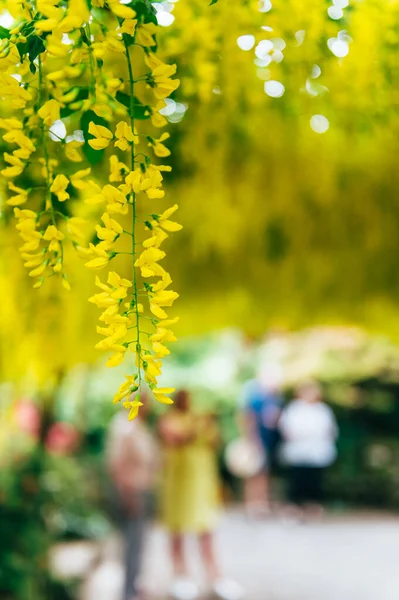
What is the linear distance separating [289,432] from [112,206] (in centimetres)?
655

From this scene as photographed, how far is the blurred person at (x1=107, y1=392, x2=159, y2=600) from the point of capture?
424cm

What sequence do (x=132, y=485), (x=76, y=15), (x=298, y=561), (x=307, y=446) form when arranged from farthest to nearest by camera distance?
(x=307, y=446) → (x=298, y=561) → (x=132, y=485) → (x=76, y=15)

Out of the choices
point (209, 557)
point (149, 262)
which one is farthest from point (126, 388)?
point (209, 557)

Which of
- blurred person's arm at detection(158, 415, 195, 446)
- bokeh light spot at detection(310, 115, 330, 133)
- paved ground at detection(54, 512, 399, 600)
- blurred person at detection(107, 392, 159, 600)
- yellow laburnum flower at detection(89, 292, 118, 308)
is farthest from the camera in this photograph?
blurred person's arm at detection(158, 415, 195, 446)

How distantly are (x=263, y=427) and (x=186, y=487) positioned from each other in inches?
99.4

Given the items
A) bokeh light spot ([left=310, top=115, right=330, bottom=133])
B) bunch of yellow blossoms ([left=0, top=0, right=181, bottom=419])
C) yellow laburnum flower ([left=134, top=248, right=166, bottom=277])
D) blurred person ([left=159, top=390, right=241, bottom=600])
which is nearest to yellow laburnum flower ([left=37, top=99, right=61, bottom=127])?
bunch of yellow blossoms ([left=0, top=0, right=181, bottom=419])

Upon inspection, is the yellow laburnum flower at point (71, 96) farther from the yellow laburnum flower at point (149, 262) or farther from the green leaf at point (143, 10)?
the yellow laburnum flower at point (149, 262)

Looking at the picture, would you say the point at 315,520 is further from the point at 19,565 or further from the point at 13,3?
the point at 13,3

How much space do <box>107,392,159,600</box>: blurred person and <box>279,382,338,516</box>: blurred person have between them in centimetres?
300

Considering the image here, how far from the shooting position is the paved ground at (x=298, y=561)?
4758 mm

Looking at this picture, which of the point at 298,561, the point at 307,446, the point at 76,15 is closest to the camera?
the point at 76,15

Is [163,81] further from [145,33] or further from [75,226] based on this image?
[75,226]

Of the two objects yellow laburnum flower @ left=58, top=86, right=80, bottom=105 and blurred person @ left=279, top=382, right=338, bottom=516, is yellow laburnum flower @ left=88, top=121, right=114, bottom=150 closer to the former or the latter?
yellow laburnum flower @ left=58, top=86, right=80, bottom=105

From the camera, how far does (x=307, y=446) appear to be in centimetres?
713
